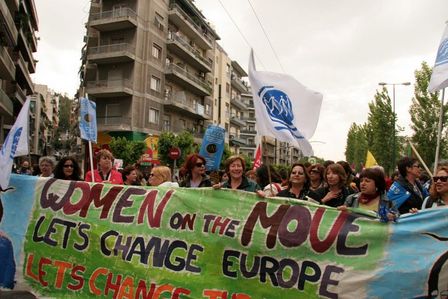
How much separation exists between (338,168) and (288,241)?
4.67ft

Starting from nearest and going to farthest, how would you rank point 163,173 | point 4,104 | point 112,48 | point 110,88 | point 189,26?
point 163,173 < point 4,104 < point 110,88 < point 112,48 < point 189,26

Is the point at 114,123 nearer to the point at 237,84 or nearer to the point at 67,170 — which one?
the point at 67,170

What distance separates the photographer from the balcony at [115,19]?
3500 centimetres

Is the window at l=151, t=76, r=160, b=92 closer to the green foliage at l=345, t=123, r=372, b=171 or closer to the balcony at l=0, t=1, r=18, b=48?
the balcony at l=0, t=1, r=18, b=48

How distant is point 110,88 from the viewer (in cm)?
3512

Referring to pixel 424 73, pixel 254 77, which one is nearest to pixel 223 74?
pixel 424 73

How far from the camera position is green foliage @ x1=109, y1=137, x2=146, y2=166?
104 feet

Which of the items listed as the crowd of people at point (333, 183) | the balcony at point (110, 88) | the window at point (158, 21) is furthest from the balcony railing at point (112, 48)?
the crowd of people at point (333, 183)

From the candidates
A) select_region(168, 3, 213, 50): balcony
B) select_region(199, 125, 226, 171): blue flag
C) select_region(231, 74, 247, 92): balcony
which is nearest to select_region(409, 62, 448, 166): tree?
select_region(168, 3, 213, 50): balcony

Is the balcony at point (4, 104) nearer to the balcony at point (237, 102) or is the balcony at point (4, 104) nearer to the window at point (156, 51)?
the window at point (156, 51)

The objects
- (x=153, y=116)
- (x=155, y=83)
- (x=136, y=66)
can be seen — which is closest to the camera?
(x=136, y=66)

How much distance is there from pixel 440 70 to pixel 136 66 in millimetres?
31959

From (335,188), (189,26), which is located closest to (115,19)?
(189,26)

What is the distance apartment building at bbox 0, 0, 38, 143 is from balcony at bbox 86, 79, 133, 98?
551 centimetres
